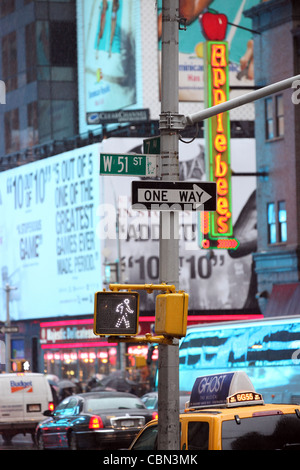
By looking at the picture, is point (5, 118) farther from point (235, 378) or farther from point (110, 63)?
point (235, 378)

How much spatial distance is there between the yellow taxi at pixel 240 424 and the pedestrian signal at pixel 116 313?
4.05 ft

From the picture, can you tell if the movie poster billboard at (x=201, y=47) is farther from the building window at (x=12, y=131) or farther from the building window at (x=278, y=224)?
the building window at (x=278, y=224)

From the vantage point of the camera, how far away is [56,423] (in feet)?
80.7

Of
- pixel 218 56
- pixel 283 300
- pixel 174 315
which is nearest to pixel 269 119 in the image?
pixel 218 56

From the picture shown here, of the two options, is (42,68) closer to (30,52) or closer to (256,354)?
(30,52)

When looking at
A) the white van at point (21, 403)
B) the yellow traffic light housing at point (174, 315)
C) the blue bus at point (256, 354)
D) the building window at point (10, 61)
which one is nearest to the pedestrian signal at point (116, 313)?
the yellow traffic light housing at point (174, 315)

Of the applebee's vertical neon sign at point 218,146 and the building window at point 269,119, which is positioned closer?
the applebee's vertical neon sign at point 218,146

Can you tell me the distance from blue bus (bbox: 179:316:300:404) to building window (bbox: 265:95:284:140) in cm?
1839

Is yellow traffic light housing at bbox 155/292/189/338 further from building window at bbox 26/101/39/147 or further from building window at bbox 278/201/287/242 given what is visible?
building window at bbox 26/101/39/147

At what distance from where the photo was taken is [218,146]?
45.7 metres

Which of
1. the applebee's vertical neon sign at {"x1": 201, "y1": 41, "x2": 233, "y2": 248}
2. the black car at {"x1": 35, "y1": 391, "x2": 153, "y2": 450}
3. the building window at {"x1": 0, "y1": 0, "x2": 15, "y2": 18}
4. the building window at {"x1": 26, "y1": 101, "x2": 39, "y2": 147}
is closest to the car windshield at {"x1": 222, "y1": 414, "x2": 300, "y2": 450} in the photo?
the black car at {"x1": 35, "y1": 391, "x2": 153, "y2": 450}

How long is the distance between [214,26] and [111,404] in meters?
43.0

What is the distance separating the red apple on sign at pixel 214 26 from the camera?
6103 centimetres
